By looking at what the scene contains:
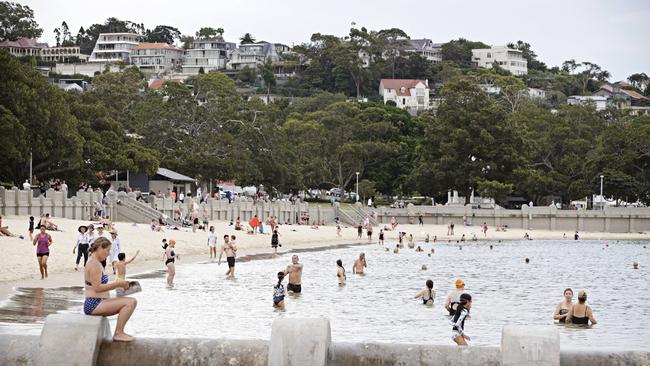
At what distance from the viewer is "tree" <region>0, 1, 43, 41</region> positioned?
15051 centimetres

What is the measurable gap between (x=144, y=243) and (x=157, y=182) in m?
33.7

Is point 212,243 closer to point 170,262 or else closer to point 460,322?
point 170,262

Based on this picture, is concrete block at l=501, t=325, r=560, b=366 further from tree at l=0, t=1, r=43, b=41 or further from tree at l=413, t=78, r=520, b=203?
tree at l=0, t=1, r=43, b=41

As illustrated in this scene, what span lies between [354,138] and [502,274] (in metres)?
64.5

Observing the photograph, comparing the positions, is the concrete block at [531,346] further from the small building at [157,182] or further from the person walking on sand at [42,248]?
the small building at [157,182]

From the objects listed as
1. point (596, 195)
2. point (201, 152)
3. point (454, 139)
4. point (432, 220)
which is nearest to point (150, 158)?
point (201, 152)

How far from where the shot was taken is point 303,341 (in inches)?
458

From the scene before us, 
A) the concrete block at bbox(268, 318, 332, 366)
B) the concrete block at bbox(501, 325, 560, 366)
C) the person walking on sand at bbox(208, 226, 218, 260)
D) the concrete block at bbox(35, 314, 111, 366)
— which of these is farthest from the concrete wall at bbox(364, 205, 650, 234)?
the concrete block at bbox(501, 325, 560, 366)

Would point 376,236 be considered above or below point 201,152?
below

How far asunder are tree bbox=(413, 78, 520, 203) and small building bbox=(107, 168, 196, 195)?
91.7ft

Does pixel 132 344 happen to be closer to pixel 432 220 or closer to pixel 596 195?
pixel 432 220

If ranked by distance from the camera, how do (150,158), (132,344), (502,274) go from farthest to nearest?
1. (150,158)
2. (502,274)
3. (132,344)

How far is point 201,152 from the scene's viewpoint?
86250mm

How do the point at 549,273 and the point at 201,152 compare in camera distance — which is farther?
the point at 201,152
